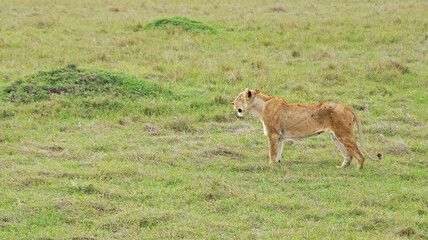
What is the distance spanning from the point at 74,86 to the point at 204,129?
3089mm

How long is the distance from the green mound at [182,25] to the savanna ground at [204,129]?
0.25 m

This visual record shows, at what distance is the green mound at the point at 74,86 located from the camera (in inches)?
425

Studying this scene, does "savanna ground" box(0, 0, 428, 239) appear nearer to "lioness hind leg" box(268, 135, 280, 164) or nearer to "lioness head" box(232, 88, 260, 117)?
"lioness hind leg" box(268, 135, 280, 164)

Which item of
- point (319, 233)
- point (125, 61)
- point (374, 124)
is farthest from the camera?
point (125, 61)

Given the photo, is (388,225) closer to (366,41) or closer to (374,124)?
(374,124)

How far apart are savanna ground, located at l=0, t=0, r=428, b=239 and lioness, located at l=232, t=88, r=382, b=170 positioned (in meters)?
0.31

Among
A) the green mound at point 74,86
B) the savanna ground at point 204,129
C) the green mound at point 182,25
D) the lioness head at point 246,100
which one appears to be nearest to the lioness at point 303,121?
the lioness head at point 246,100

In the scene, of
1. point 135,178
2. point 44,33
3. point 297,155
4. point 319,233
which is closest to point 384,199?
point 319,233

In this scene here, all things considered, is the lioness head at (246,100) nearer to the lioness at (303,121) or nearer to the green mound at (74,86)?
the lioness at (303,121)

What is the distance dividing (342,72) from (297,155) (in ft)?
16.5

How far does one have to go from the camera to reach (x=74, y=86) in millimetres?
11023

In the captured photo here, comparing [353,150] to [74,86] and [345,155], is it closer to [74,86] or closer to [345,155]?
[345,155]

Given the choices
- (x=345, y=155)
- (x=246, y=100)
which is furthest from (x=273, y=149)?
(x=345, y=155)

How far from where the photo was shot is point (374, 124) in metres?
9.70
